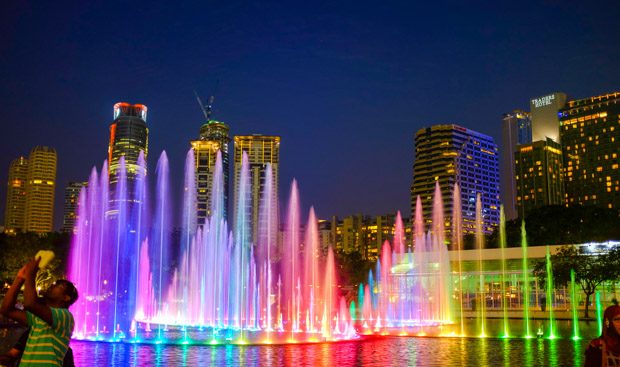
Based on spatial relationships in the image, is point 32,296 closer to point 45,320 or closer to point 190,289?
point 45,320

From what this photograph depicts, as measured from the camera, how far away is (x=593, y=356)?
484 cm

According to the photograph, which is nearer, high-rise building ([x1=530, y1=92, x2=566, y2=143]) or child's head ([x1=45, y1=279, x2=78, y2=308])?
child's head ([x1=45, y1=279, x2=78, y2=308])

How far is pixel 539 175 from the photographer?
148375 mm

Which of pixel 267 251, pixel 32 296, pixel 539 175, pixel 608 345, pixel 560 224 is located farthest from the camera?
pixel 539 175

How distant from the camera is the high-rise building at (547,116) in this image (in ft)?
508

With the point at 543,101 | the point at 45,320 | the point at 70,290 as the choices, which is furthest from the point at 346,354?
the point at 543,101

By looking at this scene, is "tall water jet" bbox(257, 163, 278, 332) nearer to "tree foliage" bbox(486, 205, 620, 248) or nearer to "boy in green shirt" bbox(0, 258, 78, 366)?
"boy in green shirt" bbox(0, 258, 78, 366)

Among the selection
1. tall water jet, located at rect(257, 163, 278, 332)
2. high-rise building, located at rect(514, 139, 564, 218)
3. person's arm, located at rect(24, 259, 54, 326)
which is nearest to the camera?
person's arm, located at rect(24, 259, 54, 326)

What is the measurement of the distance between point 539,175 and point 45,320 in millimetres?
153558

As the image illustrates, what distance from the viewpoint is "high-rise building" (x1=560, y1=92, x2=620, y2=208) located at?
468 feet

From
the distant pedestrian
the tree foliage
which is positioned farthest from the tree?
the distant pedestrian

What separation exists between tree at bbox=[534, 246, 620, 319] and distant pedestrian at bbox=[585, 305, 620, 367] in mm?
38322

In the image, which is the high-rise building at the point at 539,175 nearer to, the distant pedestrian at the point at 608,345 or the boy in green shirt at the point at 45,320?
the distant pedestrian at the point at 608,345

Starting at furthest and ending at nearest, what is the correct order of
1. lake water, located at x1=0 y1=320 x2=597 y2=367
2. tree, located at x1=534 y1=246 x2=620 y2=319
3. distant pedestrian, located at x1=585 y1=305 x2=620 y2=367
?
tree, located at x1=534 y1=246 x2=620 y2=319, lake water, located at x1=0 y1=320 x2=597 y2=367, distant pedestrian, located at x1=585 y1=305 x2=620 y2=367
